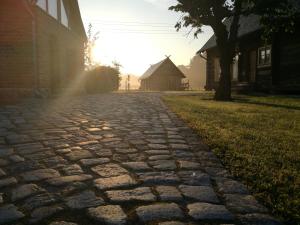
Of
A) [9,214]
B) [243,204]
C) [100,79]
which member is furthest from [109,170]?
[100,79]

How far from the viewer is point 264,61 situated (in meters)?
18.4

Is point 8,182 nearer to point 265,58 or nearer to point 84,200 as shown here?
point 84,200

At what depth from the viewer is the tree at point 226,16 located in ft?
44.1

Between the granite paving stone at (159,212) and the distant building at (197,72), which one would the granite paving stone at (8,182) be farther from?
the distant building at (197,72)

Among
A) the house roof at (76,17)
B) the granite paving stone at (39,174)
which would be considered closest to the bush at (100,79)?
the house roof at (76,17)

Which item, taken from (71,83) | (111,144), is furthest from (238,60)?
(111,144)

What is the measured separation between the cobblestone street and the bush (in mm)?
16053

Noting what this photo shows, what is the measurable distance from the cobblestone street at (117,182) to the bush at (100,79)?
52.7 feet

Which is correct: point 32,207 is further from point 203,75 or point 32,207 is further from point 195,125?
point 203,75

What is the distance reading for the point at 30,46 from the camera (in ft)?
41.5

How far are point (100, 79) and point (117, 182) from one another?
19.4 meters

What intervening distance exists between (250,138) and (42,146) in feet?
9.69

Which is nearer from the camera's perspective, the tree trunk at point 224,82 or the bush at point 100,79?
the tree trunk at point 224,82

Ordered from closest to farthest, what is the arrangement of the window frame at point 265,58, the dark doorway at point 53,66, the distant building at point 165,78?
the dark doorway at point 53,66, the window frame at point 265,58, the distant building at point 165,78
